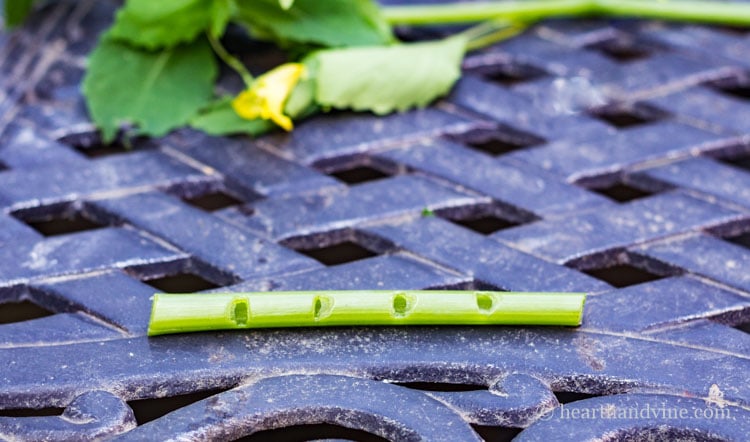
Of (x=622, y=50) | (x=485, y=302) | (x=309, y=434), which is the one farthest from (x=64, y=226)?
(x=622, y=50)

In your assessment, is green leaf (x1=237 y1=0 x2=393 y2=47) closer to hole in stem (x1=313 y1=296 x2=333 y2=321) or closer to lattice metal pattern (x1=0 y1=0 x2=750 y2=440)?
lattice metal pattern (x1=0 y1=0 x2=750 y2=440)

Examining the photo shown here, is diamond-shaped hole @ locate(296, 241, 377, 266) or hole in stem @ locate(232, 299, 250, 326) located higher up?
hole in stem @ locate(232, 299, 250, 326)

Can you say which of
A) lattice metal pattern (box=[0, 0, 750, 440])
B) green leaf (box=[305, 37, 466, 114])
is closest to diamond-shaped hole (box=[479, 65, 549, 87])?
lattice metal pattern (box=[0, 0, 750, 440])

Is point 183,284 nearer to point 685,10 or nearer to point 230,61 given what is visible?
point 230,61

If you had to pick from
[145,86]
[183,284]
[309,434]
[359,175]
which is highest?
[145,86]

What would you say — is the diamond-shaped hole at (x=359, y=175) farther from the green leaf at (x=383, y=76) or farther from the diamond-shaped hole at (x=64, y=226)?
the diamond-shaped hole at (x=64, y=226)

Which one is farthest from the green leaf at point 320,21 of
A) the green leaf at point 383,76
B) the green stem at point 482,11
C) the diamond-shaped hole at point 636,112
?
the diamond-shaped hole at point 636,112
